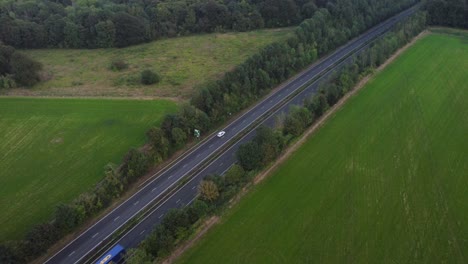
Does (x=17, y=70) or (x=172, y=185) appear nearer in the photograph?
(x=172, y=185)

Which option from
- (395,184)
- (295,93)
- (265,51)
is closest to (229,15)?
(265,51)

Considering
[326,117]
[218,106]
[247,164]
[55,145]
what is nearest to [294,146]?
[247,164]

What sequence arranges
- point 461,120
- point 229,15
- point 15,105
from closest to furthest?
point 461,120 < point 15,105 < point 229,15

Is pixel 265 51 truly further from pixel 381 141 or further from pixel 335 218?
pixel 335 218

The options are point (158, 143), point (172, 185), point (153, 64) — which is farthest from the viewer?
point (153, 64)

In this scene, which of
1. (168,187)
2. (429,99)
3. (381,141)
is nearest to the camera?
(168,187)

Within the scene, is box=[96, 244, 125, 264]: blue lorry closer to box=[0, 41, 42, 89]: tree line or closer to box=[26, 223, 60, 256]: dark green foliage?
box=[26, 223, 60, 256]: dark green foliage

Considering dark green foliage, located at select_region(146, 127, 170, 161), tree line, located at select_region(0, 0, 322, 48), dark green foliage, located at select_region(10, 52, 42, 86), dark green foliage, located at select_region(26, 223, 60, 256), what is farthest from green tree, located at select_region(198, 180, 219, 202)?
tree line, located at select_region(0, 0, 322, 48)

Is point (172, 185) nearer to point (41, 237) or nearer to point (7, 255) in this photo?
point (41, 237)
